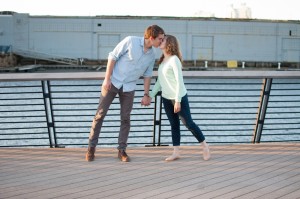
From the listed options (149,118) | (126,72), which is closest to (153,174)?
(126,72)

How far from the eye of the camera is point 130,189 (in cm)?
372

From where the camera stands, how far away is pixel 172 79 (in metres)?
4.55

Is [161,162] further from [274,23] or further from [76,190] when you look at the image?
[274,23]

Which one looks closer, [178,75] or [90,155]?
[178,75]

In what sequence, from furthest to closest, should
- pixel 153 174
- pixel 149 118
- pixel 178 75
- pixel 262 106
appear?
pixel 149 118, pixel 262 106, pixel 178 75, pixel 153 174

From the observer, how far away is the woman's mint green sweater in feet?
14.6

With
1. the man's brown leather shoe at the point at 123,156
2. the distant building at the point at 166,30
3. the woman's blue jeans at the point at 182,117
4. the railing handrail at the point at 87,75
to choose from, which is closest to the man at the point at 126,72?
the man's brown leather shoe at the point at 123,156

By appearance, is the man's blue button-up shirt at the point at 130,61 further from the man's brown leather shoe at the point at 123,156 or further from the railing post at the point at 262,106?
the railing post at the point at 262,106

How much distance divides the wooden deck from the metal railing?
1.52 ft

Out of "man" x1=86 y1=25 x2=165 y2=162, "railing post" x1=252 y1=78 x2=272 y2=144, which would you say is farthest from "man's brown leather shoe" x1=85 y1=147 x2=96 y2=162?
"railing post" x1=252 y1=78 x2=272 y2=144

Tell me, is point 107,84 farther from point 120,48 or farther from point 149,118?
point 149,118

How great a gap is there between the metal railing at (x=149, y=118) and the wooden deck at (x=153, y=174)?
46 centimetres

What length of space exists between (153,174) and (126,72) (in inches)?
40.2

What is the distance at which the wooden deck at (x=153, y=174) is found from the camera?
143 inches
